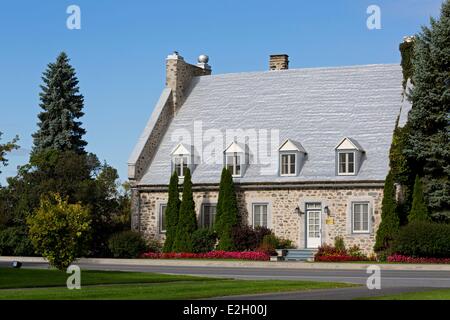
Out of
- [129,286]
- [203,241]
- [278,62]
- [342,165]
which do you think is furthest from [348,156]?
[129,286]

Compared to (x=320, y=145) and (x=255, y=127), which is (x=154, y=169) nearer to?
(x=255, y=127)

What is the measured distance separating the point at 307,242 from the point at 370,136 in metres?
5.96

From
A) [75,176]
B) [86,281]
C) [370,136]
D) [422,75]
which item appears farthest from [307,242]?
[86,281]

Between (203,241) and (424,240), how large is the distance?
11359mm

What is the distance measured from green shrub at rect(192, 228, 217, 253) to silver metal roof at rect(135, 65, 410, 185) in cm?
280

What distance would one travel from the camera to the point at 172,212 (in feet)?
167

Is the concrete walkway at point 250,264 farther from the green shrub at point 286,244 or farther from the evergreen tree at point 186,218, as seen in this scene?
the green shrub at point 286,244

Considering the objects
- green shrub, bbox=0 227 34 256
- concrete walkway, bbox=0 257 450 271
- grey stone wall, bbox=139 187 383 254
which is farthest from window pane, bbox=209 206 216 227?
green shrub, bbox=0 227 34 256

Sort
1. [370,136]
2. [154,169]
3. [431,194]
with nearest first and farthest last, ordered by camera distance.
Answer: [431,194] < [370,136] < [154,169]

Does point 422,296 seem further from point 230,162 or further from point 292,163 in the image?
point 230,162

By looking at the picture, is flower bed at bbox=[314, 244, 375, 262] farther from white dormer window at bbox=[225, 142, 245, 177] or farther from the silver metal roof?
white dormer window at bbox=[225, 142, 245, 177]

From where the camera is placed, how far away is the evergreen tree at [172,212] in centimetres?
5091

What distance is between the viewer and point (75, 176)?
5431cm

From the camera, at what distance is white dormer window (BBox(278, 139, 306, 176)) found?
49.8 m
